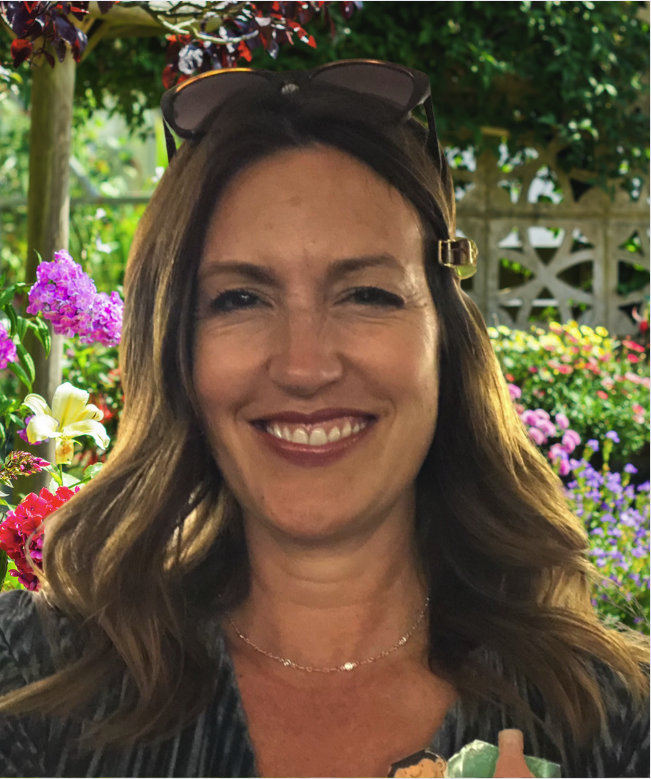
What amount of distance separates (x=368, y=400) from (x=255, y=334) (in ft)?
0.53

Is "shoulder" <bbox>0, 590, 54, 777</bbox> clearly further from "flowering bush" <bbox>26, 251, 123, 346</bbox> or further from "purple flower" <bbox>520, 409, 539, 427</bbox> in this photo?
"purple flower" <bbox>520, 409, 539, 427</bbox>

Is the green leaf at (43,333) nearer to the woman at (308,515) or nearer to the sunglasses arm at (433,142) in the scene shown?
the woman at (308,515)

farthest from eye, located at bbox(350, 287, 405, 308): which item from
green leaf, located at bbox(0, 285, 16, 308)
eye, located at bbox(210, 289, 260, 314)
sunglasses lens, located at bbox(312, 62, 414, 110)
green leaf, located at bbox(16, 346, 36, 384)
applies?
green leaf, located at bbox(16, 346, 36, 384)

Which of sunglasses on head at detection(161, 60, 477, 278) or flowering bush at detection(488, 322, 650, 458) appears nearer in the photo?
sunglasses on head at detection(161, 60, 477, 278)

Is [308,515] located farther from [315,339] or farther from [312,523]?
[315,339]

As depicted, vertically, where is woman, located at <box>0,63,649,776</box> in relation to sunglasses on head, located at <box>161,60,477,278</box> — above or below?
below

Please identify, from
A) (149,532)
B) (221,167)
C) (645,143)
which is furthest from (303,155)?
(645,143)

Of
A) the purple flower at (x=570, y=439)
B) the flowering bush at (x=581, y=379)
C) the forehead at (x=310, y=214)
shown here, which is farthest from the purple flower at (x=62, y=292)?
the flowering bush at (x=581, y=379)

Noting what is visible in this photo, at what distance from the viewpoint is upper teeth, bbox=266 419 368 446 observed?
120 centimetres

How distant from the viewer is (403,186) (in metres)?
1.22

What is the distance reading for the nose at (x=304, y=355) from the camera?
1170 mm

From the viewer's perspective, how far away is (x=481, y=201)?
3.10 metres

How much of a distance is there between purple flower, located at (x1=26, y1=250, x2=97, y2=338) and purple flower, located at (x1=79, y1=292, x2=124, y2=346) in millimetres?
15

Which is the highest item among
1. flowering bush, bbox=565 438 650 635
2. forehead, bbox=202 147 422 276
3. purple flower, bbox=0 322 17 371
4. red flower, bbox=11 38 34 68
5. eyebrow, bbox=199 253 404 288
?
red flower, bbox=11 38 34 68
